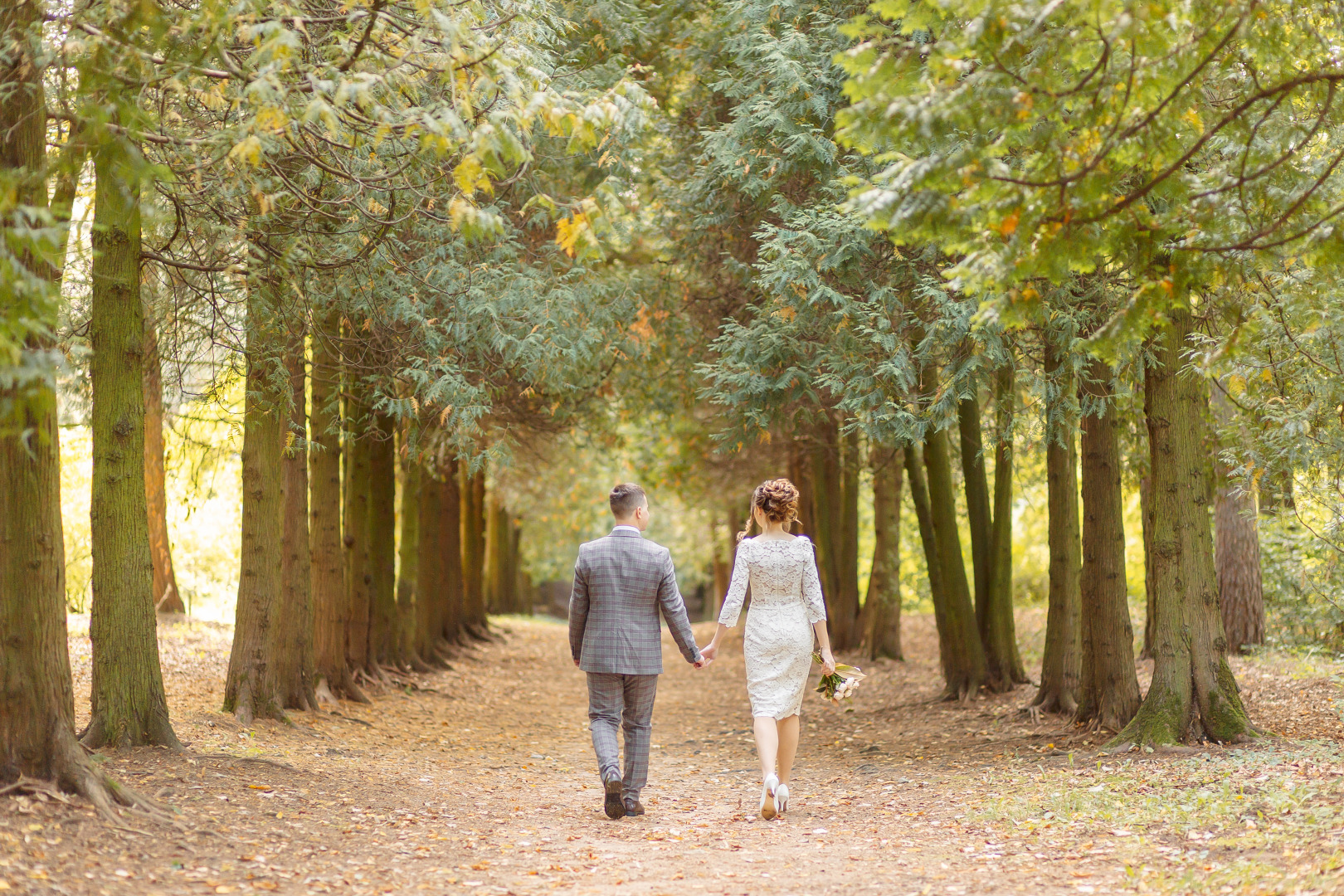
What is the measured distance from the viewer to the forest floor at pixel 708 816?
5391 millimetres

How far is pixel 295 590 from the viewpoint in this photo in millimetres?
11352

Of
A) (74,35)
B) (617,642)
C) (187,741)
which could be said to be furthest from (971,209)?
(187,741)

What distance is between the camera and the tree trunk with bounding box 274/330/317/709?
11.3m

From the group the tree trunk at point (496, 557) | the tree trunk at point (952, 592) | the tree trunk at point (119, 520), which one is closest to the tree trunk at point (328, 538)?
the tree trunk at point (119, 520)

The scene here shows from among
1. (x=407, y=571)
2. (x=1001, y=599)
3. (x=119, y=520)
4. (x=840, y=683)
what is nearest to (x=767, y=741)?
(x=840, y=683)

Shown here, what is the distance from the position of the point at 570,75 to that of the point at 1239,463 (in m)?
7.85

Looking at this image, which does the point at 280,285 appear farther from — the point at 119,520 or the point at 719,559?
the point at 719,559

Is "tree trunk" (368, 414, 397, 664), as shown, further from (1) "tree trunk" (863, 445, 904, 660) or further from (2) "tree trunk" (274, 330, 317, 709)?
(1) "tree trunk" (863, 445, 904, 660)

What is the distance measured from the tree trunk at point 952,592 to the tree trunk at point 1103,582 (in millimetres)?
3005

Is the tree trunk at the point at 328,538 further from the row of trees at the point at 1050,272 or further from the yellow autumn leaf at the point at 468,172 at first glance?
the yellow autumn leaf at the point at 468,172

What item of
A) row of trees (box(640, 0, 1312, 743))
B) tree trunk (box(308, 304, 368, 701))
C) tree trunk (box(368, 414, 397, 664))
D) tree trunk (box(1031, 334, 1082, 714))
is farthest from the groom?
tree trunk (box(368, 414, 397, 664))

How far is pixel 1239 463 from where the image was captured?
33.6 feet

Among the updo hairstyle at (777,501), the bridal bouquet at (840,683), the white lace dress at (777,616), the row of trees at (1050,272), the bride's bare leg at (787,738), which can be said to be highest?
the row of trees at (1050,272)

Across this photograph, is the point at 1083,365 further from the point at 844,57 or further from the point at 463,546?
the point at 463,546
